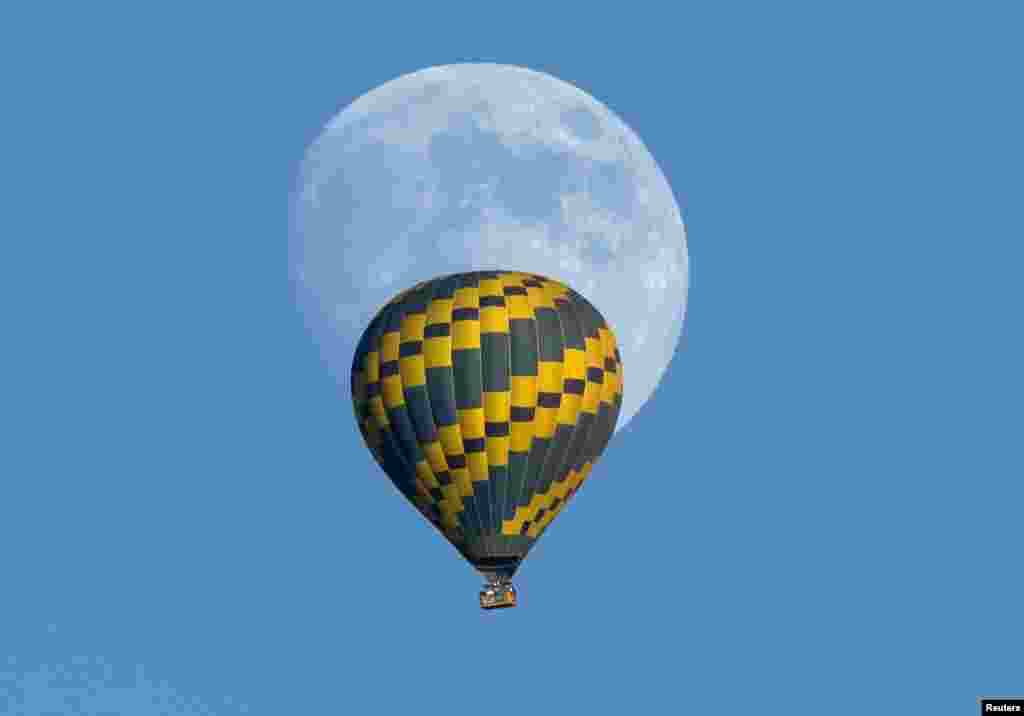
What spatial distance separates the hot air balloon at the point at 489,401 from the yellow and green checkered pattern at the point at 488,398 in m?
0.02

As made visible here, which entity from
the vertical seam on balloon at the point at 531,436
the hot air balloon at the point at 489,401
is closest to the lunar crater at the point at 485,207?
the hot air balloon at the point at 489,401

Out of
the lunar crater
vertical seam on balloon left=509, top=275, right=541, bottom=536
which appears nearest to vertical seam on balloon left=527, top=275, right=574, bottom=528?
vertical seam on balloon left=509, top=275, right=541, bottom=536

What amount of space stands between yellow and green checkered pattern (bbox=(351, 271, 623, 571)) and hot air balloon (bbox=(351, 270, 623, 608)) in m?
0.02

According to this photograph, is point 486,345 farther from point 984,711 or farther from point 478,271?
point 984,711

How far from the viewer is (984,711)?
6569 centimetres

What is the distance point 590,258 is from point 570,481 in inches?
178

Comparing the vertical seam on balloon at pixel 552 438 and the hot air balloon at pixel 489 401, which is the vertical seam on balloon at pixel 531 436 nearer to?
the hot air balloon at pixel 489 401

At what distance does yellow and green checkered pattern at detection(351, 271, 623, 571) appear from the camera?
61875 millimetres

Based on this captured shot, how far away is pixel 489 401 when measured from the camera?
6178cm

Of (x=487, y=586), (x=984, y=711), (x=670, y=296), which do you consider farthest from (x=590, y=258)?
(x=984, y=711)

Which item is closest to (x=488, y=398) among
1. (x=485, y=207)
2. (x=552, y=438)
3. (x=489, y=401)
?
(x=489, y=401)

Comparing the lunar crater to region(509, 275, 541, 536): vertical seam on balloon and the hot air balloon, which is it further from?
region(509, 275, 541, 536): vertical seam on balloon

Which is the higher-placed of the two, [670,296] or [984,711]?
[670,296]

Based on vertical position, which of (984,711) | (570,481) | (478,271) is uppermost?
(478,271)
